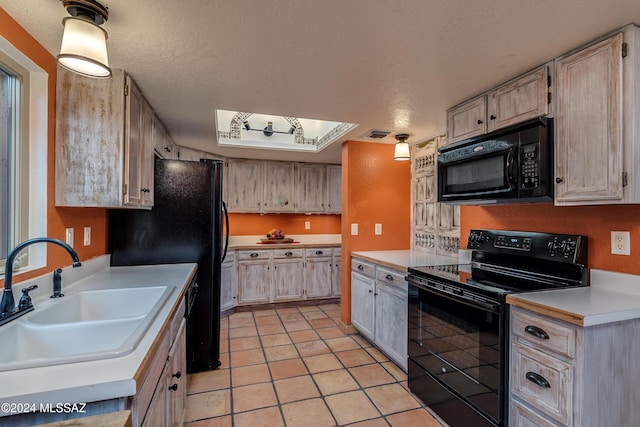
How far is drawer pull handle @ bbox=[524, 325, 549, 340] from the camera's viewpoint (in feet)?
4.50

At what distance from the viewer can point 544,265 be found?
1.90m

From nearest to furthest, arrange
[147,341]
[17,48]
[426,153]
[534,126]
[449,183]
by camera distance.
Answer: [147,341] < [17,48] < [534,126] < [449,183] < [426,153]

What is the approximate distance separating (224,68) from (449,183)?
1.73m

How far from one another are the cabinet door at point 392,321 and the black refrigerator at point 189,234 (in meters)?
1.42

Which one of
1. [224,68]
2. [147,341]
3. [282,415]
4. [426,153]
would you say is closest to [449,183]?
[426,153]

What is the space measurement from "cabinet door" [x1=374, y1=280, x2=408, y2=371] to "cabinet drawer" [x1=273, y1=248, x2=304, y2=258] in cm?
165

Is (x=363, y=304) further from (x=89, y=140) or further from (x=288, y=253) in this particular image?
(x=89, y=140)

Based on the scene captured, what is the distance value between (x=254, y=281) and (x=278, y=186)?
4.50 ft

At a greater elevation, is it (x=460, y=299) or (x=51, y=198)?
(x=51, y=198)

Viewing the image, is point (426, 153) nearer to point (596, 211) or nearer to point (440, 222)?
point (440, 222)

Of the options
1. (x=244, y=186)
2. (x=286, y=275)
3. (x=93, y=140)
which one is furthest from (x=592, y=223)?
(x=244, y=186)

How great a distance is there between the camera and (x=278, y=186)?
14.8ft

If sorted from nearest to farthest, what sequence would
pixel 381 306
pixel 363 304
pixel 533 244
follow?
pixel 533 244
pixel 381 306
pixel 363 304

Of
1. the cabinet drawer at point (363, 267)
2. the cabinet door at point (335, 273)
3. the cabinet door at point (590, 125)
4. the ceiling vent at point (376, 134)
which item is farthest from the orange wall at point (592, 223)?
the cabinet door at point (335, 273)
